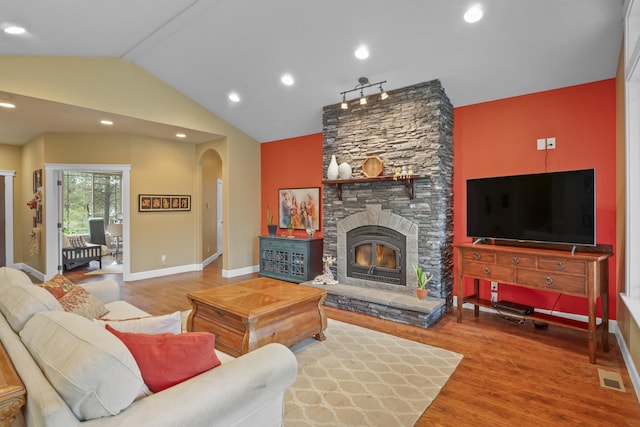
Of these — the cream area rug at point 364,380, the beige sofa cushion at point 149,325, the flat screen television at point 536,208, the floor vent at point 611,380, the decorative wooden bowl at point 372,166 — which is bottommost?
the floor vent at point 611,380

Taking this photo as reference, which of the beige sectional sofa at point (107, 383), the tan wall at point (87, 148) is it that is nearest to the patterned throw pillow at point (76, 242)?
the tan wall at point (87, 148)

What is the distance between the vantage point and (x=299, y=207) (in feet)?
20.9

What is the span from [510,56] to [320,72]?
2193mm

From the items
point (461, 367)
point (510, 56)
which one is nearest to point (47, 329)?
point (461, 367)

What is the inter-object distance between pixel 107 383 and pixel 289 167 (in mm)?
5639

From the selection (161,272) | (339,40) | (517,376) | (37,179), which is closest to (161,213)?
(161,272)

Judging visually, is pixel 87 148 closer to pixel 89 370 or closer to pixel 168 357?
pixel 168 357

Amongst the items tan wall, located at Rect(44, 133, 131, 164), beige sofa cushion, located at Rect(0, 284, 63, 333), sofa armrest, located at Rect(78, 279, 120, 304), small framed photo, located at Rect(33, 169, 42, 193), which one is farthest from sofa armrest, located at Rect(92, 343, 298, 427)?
small framed photo, located at Rect(33, 169, 42, 193)

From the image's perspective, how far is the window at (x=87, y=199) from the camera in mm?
9125

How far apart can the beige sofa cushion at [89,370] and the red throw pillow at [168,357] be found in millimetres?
100

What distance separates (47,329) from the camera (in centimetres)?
134

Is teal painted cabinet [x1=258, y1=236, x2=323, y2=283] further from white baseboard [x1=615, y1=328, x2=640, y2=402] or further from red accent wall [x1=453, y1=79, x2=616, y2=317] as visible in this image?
white baseboard [x1=615, y1=328, x2=640, y2=402]

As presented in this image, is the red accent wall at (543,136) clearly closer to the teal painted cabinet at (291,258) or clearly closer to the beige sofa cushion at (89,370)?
the teal painted cabinet at (291,258)

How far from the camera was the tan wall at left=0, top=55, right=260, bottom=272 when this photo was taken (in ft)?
13.8
